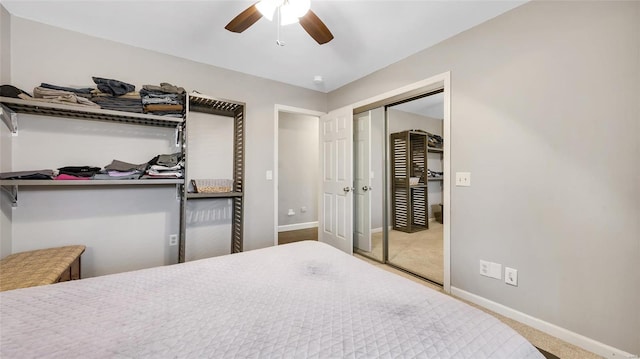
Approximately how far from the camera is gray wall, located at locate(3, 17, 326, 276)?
1.99m

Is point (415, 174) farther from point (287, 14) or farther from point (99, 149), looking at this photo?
point (99, 149)

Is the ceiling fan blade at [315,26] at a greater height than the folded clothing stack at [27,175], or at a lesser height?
greater

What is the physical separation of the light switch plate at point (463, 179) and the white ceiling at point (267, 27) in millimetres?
1223

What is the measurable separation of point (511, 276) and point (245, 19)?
261 cm

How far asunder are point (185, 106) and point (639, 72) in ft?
10.4

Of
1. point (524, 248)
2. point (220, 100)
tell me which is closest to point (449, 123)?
point (524, 248)

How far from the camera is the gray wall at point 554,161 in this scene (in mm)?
1401

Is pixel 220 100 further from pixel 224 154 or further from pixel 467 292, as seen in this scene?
pixel 467 292

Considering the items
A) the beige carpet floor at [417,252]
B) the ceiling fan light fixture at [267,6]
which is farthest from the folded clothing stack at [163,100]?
the beige carpet floor at [417,252]

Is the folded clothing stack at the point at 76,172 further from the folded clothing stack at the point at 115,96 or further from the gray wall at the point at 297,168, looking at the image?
the gray wall at the point at 297,168

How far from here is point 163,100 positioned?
2.23 metres

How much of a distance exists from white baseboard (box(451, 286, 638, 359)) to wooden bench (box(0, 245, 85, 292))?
9.56 feet

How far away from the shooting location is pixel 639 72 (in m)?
1.34

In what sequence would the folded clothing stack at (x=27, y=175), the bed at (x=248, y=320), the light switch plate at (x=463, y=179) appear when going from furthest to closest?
the light switch plate at (x=463, y=179) → the folded clothing stack at (x=27, y=175) → the bed at (x=248, y=320)
